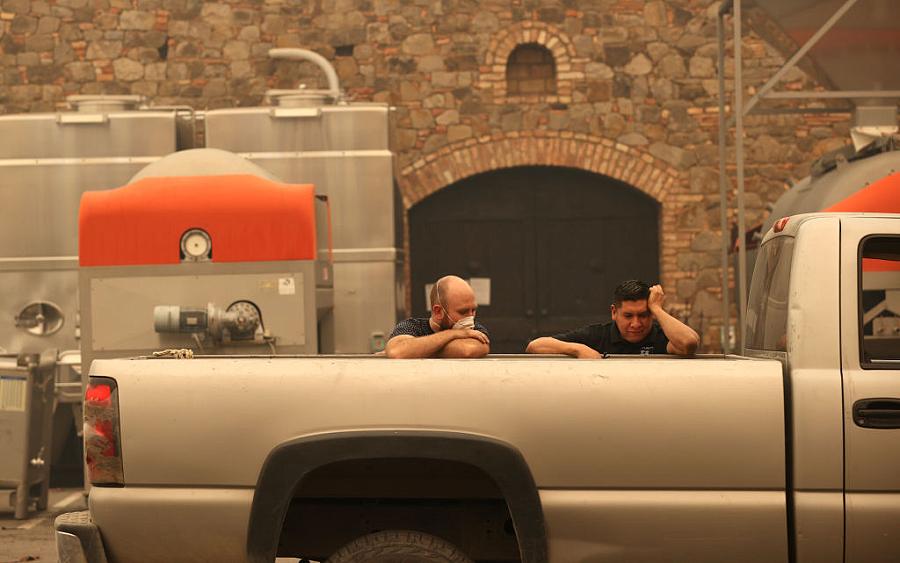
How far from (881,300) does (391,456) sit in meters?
4.58

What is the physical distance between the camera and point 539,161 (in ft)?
50.3

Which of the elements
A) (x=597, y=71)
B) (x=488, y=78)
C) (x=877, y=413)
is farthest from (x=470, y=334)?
(x=597, y=71)

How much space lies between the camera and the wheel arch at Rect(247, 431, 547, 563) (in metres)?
4.56

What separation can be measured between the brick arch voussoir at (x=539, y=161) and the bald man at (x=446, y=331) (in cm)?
903

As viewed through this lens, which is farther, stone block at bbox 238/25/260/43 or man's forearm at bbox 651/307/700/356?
stone block at bbox 238/25/260/43

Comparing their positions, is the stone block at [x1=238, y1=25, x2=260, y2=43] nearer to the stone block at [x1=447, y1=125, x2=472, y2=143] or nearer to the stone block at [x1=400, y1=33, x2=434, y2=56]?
the stone block at [x1=400, y1=33, x2=434, y2=56]

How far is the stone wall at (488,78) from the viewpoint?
15.4 metres

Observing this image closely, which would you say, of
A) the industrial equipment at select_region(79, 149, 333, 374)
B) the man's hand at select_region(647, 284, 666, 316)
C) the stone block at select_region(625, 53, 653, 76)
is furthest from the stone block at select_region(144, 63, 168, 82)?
the man's hand at select_region(647, 284, 666, 316)

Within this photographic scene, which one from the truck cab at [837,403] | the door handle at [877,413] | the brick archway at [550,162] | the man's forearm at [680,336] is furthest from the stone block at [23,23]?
the door handle at [877,413]

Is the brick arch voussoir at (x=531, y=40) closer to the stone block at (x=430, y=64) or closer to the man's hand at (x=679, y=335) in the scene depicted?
the stone block at (x=430, y=64)

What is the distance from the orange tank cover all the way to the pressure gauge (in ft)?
0.11

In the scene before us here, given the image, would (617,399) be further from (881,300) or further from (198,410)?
(881,300)

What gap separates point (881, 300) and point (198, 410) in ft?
16.3

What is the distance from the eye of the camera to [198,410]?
469 cm
